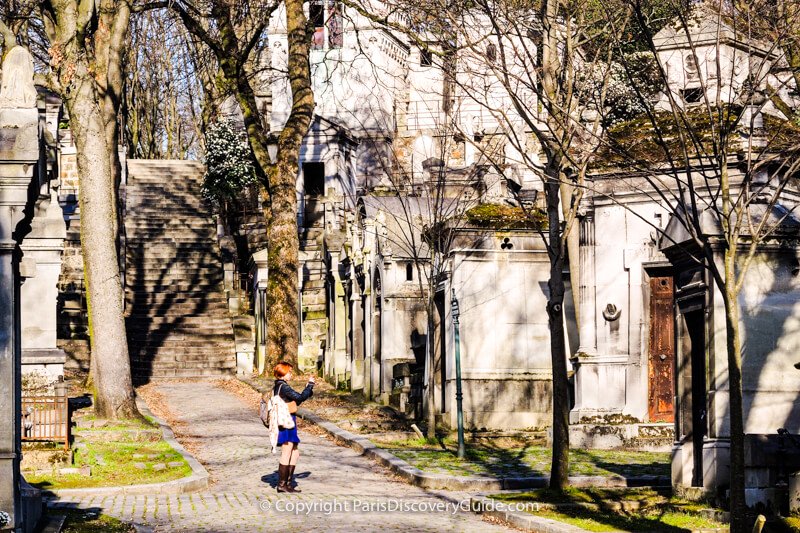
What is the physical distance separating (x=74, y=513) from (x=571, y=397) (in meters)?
10.3

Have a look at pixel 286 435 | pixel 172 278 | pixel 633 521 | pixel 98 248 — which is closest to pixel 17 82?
pixel 286 435

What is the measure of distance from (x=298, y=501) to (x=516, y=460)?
16.1ft

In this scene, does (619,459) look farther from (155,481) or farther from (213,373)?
(213,373)

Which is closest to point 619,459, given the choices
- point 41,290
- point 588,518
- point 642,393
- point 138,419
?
point 642,393

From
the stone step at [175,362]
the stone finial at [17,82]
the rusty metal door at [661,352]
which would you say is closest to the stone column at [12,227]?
the stone finial at [17,82]

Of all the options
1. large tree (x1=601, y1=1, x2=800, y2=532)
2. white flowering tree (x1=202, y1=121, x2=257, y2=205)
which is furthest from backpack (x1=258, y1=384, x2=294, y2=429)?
white flowering tree (x1=202, y1=121, x2=257, y2=205)

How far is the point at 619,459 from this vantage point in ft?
56.9

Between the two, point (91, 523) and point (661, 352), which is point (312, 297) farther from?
point (91, 523)

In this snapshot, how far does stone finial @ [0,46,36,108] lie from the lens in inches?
381

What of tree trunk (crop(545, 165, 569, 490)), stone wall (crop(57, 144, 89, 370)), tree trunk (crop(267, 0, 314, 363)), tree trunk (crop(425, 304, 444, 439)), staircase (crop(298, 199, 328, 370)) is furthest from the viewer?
stone wall (crop(57, 144, 89, 370))

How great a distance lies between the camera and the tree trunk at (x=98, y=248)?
1956 centimetres

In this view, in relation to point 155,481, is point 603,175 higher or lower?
higher

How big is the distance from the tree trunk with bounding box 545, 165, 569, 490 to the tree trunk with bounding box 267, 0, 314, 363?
14002mm

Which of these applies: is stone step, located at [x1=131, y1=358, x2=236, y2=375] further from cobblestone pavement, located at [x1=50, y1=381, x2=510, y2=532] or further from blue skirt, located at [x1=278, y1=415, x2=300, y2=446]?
blue skirt, located at [x1=278, y1=415, x2=300, y2=446]
